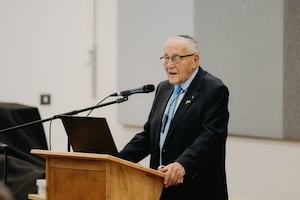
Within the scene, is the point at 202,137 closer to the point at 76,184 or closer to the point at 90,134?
the point at 90,134

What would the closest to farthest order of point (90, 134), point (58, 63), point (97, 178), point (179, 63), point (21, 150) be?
point (97, 178) → point (90, 134) → point (179, 63) → point (21, 150) → point (58, 63)

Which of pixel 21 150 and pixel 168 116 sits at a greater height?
pixel 168 116

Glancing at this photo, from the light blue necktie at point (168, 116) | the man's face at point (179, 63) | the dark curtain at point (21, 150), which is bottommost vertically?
the dark curtain at point (21, 150)

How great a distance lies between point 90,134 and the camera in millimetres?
2582

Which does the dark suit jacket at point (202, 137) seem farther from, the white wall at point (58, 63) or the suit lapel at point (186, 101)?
the white wall at point (58, 63)

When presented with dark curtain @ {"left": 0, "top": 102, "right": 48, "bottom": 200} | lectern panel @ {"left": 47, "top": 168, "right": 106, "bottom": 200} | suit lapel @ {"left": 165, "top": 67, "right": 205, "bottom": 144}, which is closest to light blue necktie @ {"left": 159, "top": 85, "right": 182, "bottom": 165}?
suit lapel @ {"left": 165, "top": 67, "right": 205, "bottom": 144}

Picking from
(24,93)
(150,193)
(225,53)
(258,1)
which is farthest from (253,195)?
(24,93)

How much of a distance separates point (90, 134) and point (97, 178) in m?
0.35

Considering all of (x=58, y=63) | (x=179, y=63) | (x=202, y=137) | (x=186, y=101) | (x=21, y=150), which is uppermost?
(x=58, y=63)

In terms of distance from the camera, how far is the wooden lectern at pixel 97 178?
7.41 feet

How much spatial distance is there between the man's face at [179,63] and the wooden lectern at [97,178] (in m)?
0.58

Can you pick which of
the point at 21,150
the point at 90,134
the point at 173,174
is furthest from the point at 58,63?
the point at 173,174

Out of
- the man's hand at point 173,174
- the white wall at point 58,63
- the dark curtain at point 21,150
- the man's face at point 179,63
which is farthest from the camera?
the white wall at point 58,63

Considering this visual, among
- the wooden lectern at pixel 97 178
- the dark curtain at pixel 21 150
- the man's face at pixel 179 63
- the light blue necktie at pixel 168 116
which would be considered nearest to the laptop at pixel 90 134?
the wooden lectern at pixel 97 178
